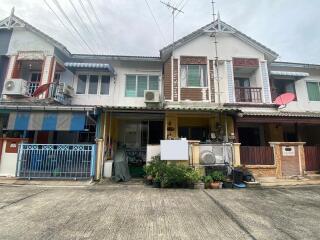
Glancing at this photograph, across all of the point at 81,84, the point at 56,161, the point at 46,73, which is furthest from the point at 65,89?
the point at 56,161

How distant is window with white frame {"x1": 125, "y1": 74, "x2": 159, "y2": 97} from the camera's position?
1247cm

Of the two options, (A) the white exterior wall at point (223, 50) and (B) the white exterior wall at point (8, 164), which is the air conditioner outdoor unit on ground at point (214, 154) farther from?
(B) the white exterior wall at point (8, 164)

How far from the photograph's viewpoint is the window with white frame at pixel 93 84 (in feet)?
40.4

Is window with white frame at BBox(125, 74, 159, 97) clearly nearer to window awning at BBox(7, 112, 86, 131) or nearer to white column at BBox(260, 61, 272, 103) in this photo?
window awning at BBox(7, 112, 86, 131)

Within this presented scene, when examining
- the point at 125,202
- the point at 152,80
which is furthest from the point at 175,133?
the point at 125,202

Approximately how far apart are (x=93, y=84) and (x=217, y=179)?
9.30m

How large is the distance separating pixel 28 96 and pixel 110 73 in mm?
4920

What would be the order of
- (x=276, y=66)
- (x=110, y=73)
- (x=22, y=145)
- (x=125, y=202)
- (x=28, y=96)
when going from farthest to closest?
(x=276, y=66)
(x=110, y=73)
(x=28, y=96)
(x=22, y=145)
(x=125, y=202)

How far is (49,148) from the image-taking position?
846 centimetres

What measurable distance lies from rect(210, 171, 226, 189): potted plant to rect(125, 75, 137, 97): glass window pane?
6.99 meters

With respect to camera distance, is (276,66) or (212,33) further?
(276,66)

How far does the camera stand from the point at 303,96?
1324 cm

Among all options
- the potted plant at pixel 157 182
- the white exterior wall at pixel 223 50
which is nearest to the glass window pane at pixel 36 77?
the white exterior wall at pixel 223 50

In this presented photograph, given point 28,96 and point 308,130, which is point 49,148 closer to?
point 28,96
